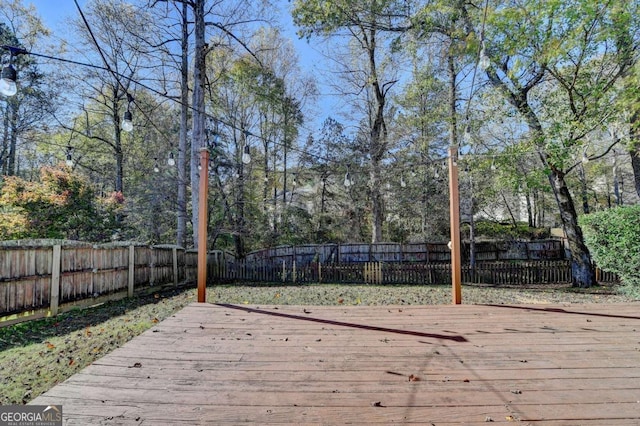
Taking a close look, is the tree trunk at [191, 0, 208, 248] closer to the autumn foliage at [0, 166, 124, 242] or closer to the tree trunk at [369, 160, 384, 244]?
the autumn foliage at [0, 166, 124, 242]

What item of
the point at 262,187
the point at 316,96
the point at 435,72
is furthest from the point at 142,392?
the point at 316,96

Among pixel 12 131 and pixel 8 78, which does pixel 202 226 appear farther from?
pixel 12 131

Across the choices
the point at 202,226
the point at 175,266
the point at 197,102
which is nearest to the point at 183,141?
the point at 197,102

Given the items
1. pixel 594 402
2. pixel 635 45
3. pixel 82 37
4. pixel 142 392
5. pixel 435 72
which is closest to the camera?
pixel 594 402

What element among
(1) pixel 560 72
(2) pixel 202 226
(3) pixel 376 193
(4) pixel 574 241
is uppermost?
(1) pixel 560 72

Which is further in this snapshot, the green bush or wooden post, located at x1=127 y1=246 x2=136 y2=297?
wooden post, located at x1=127 y1=246 x2=136 y2=297

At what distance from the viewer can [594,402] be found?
1822mm

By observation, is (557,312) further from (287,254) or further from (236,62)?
(236,62)

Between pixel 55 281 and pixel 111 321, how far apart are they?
1255mm

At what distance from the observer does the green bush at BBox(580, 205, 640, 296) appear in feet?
17.7

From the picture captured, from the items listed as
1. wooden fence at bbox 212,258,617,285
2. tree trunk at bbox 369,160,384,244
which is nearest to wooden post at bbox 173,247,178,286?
wooden fence at bbox 212,258,617,285

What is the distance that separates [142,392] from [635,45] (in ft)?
33.5

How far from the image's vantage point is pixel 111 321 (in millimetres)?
4160

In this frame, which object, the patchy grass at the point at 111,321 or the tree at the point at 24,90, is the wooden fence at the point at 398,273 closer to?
the patchy grass at the point at 111,321
